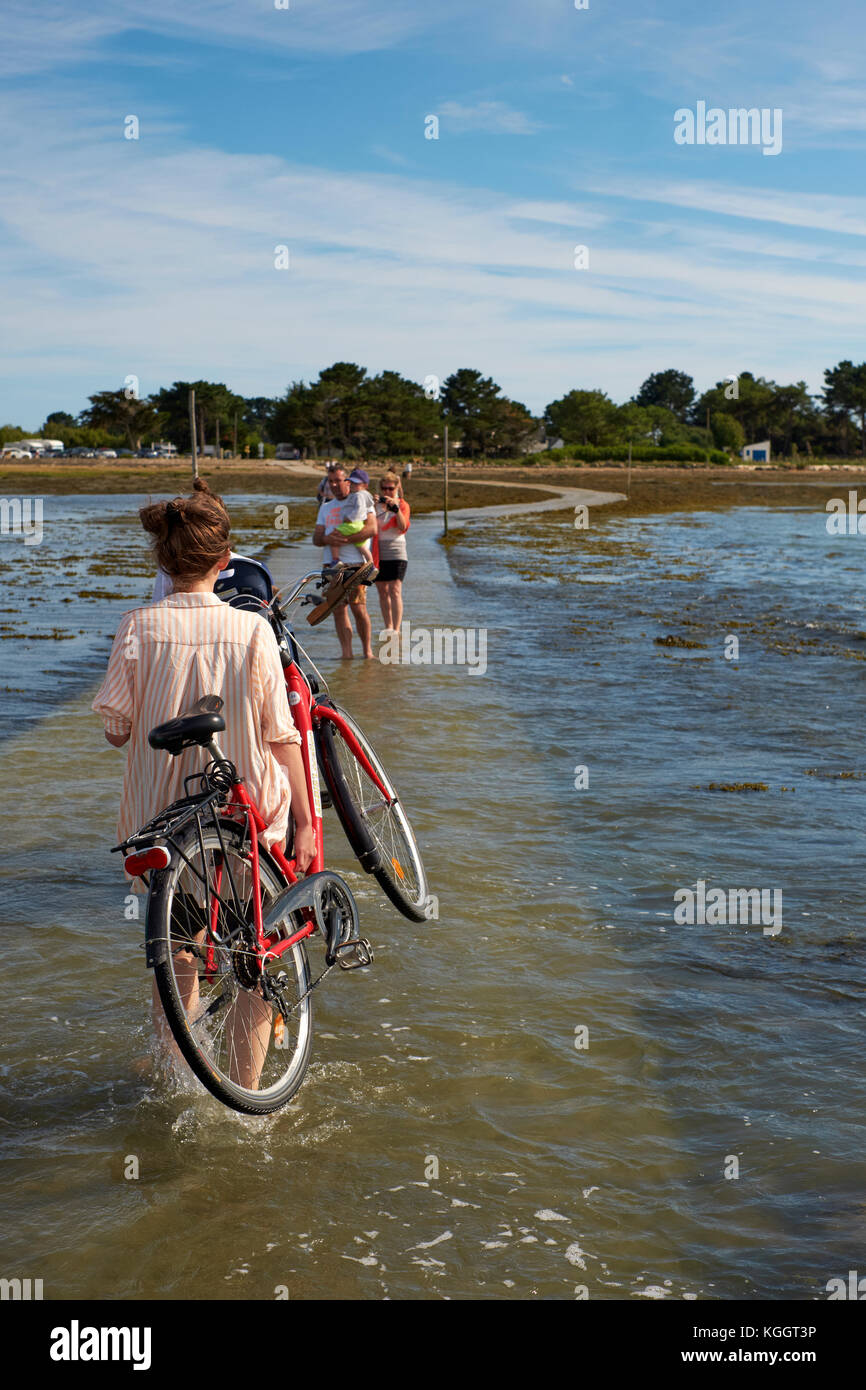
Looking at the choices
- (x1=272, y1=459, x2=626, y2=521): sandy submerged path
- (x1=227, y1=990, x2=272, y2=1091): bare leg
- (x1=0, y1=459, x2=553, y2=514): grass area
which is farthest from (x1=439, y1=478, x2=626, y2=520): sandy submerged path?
(x1=227, y1=990, x2=272, y2=1091): bare leg

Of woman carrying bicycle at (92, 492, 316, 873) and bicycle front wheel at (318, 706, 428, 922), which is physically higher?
woman carrying bicycle at (92, 492, 316, 873)

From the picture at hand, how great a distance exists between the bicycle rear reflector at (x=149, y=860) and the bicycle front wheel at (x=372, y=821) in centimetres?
163

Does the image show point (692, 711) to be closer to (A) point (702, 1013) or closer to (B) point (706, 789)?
(B) point (706, 789)

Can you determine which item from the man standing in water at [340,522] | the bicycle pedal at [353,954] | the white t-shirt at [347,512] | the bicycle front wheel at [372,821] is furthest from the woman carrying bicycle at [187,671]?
the white t-shirt at [347,512]

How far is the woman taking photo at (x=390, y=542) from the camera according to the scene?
42.5ft

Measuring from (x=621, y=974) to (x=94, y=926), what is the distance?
92.8 inches

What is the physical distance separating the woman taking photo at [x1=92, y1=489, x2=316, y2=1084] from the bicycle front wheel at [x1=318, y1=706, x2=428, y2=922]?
121cm

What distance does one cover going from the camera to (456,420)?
131m

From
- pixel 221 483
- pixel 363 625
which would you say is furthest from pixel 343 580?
pixel 221 483

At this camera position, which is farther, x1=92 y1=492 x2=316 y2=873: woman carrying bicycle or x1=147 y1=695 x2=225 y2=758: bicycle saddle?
x1=92 y1=492 x2=316 y2=873: woman carrying bicycle

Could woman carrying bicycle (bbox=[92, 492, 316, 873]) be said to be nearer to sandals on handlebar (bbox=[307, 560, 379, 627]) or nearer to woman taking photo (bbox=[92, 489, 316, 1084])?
woman taking photo (bbox=[92, 489, 316, 1084])

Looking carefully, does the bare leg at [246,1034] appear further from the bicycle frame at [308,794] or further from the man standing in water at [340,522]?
the man standing in water at [340,522]

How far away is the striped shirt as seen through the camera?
11.7ft
